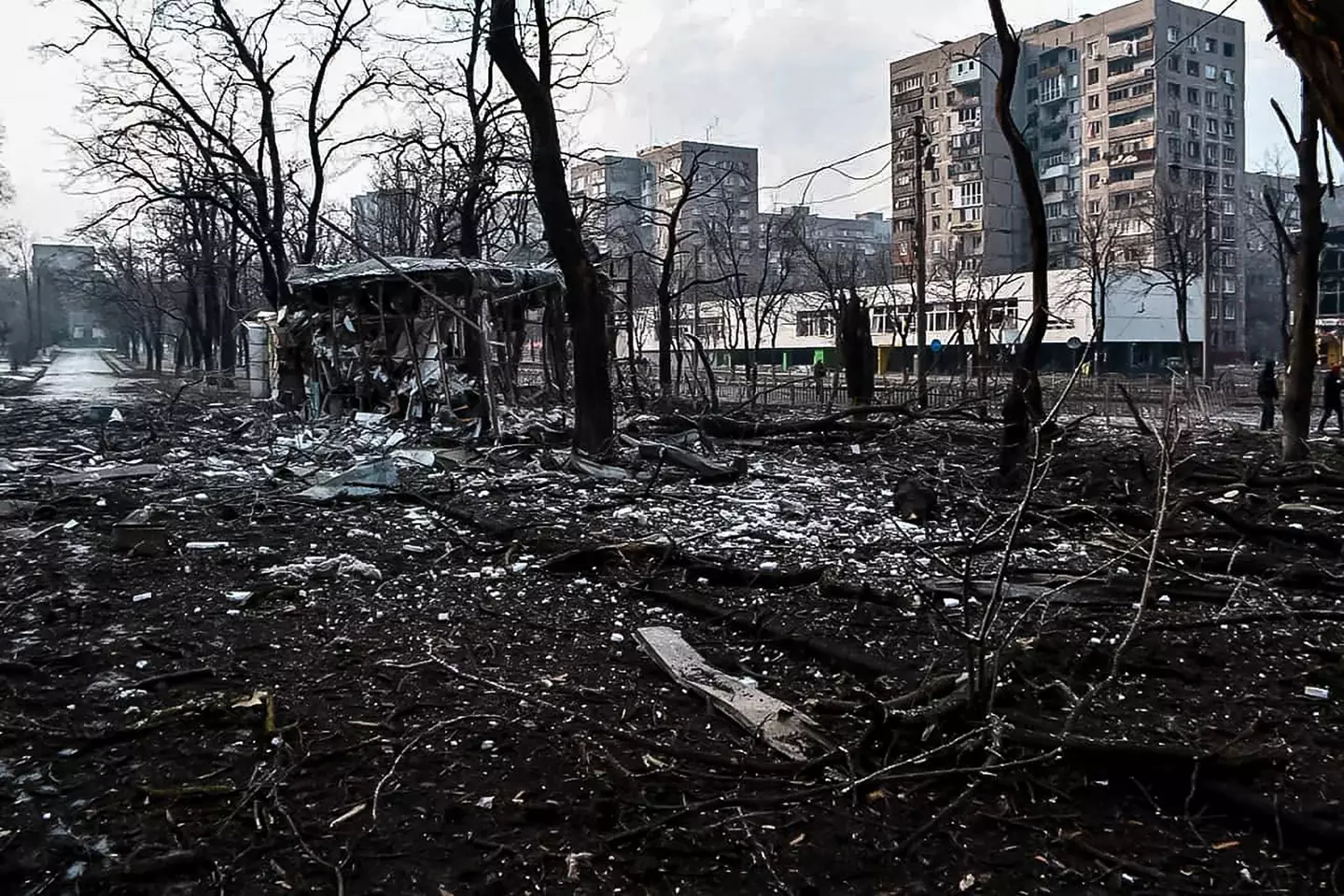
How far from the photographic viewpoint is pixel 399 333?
19.4 m

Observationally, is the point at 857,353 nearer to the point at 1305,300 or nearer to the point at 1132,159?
the point at 1305,300

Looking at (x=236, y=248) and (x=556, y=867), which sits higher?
(x=236, y=248)

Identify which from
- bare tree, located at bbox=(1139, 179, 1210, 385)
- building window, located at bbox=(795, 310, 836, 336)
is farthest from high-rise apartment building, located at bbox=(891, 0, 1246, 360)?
bare tree, located at bbox=(1139, 179, 1210, 385)

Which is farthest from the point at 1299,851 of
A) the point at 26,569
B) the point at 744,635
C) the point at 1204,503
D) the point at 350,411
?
the point at 350,411

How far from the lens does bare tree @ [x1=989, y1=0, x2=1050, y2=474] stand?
33.1ft

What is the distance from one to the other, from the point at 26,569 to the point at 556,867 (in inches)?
236

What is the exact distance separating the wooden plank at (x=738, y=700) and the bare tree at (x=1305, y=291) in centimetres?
958

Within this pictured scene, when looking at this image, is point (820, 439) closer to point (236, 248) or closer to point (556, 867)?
point (556, 867)

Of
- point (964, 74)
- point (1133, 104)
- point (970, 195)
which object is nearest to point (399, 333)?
point (970, 195)

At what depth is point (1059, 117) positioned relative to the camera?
216 ft

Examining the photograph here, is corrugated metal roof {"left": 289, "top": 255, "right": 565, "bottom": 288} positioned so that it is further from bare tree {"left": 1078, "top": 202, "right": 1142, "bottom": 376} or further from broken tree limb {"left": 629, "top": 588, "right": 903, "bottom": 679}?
bare tree {"left": 1078, "top": 202, "right": 1142, "bottom": 376}

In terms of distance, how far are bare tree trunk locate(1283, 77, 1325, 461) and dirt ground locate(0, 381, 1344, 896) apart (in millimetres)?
2874

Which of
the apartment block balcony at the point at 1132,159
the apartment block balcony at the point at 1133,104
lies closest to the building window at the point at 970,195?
the apartment block balcony at the point at 1132,159

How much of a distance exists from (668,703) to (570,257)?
347 inches
